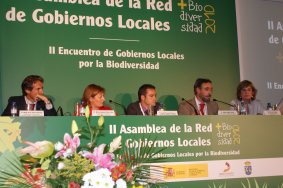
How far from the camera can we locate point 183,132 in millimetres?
2893

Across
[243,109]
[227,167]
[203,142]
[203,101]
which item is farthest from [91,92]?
[227,167]

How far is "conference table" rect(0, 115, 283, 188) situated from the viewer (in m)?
2.69

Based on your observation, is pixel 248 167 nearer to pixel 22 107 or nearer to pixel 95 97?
pixel 95 97

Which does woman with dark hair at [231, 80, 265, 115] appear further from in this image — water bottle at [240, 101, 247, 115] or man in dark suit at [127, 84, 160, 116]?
man in dark suit at [127, 84, 160, 116]

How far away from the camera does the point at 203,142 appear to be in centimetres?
293

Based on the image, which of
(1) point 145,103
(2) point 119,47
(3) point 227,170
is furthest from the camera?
(2) point 119,47

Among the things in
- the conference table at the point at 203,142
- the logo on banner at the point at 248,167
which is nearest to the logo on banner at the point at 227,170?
the conference table at the point at 203,142

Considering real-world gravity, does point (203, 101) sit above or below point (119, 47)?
below

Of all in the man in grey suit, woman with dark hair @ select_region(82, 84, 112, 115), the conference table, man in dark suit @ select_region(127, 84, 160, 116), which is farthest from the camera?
the man in grey suit

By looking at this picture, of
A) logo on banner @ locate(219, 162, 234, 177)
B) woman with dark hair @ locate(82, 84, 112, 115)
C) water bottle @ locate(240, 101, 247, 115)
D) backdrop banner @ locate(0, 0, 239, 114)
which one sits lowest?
logo on banner @ locate(219, 162, 234, 177)

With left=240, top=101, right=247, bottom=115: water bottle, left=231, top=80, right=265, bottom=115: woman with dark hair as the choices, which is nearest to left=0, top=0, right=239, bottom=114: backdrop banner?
left=231, top=80, right=265, bottom=115: woman with dark hair

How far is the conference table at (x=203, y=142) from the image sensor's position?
269 cm

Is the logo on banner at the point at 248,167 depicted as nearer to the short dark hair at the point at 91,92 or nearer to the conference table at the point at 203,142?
the conference table at the point at 203,142

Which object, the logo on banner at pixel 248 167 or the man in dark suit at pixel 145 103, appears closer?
the logo on banner at pixel 248 167
